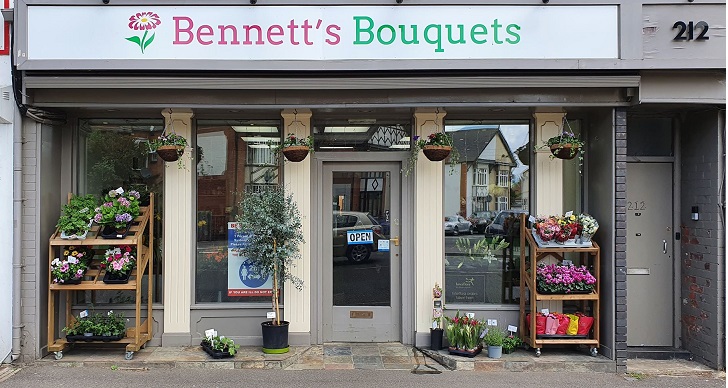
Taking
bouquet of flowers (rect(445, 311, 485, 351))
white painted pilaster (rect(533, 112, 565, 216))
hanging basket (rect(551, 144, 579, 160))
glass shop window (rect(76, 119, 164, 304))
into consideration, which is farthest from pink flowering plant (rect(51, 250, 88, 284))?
hanging basket (rect(551, 144, 579, 160))

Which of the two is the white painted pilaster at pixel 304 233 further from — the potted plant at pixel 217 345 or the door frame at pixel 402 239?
the potted plant at pixel 217 345

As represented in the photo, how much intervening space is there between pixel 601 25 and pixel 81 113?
5.91 metres

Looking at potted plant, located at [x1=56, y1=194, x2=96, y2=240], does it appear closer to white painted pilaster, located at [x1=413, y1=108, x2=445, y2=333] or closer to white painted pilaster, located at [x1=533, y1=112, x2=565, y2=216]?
white painted pilaster, located at [x1=413, y1=108, x2=445, y2=333]

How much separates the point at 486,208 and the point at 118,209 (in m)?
4.25

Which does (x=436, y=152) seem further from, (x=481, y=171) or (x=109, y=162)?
(x=109, y=162)

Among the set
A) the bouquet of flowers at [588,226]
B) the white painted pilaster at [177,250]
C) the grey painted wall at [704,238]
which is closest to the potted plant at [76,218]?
the white painted pilaster at [177,250]

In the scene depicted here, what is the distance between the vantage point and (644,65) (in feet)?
19.8

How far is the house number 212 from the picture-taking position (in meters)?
6.04

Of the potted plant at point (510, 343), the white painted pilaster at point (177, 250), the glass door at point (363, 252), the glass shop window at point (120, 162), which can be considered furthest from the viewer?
the glass door at point (363, 252)

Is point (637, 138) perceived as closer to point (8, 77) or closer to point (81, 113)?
point (81, 113)

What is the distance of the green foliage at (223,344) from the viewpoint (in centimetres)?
646

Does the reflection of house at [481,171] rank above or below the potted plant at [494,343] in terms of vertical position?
above

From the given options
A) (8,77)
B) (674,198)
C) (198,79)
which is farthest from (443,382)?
(8,77)

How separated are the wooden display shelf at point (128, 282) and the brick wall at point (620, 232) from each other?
520 centimetres
